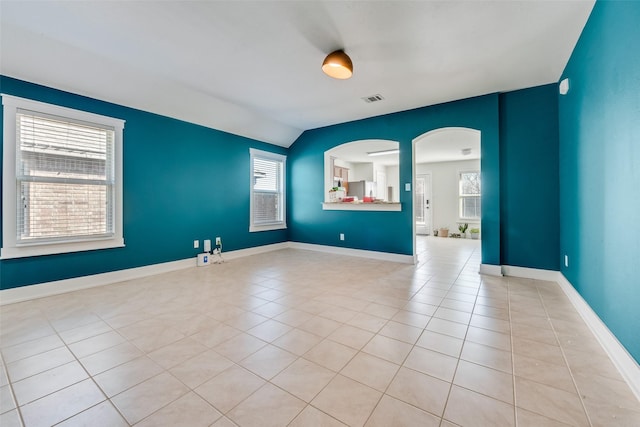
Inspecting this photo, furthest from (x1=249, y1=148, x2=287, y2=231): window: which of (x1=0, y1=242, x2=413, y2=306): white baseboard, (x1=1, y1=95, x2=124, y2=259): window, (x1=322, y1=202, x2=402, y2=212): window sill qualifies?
(x1=1, y1=95, x2=124, y2=259): window

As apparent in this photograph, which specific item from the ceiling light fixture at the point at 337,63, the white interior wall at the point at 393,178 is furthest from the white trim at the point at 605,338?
the white interior wall at the point at 393,178

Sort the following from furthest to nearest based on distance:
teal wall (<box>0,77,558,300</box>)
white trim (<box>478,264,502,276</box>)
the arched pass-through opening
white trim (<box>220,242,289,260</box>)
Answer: the arched pass-through opening < white trim (<box>220,242,289,260</box>) < white trim (<box>478,264,502,276</box>) < teal wall (<box>0,77,558,300</box>)

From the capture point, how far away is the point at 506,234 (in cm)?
397

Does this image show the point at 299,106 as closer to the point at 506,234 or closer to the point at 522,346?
the point at 506,234

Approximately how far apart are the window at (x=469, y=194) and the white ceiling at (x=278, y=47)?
17.2 ft

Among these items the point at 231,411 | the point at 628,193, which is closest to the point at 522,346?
the point at 628,193

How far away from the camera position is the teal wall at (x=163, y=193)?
318 centimetres

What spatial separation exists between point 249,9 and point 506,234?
4.31m

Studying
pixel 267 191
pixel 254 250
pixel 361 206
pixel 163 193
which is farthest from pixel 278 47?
pixel 254 250

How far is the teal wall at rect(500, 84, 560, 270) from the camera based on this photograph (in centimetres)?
361

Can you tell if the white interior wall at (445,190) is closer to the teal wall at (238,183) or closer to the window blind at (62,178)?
the teal wall at (238,183)

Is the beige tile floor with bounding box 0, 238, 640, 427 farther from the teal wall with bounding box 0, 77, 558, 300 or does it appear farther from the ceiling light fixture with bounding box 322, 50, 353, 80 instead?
the ceiling light fixture with bounding box 322, 50, 353, 80

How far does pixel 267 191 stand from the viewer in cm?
604

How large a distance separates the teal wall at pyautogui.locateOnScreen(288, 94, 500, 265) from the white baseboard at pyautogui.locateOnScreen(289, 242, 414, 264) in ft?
0.26
